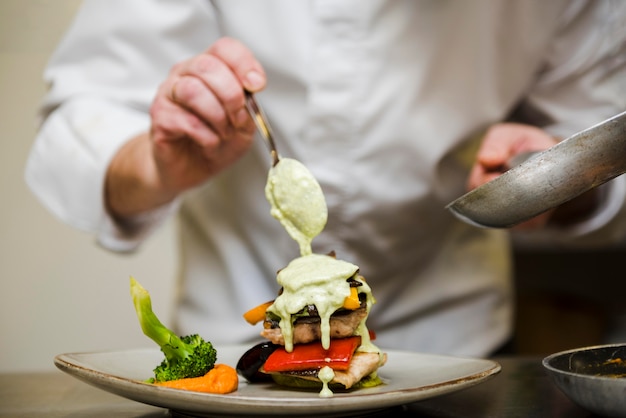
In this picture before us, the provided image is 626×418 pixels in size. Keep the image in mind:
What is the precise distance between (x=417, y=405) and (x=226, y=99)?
628 mm

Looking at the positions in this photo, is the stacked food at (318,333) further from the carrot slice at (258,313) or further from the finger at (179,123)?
the finger at (179,123)

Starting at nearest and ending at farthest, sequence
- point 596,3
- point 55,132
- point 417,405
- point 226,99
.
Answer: point 417,405 → point 226,99 → point 55,132 → point 596,3

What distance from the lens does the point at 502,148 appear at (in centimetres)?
156

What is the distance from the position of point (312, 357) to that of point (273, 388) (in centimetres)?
9

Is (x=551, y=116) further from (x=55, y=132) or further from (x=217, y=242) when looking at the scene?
(x=55, y=132)

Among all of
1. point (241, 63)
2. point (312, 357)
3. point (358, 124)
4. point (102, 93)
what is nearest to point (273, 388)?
point (312, 357)

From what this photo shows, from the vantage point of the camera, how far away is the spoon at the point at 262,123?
1.30m

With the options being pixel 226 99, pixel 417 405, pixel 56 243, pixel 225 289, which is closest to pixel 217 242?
pixel 225 289

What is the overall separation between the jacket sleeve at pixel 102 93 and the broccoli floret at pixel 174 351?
72cm

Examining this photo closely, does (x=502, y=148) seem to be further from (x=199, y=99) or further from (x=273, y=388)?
(x=273, y=388)

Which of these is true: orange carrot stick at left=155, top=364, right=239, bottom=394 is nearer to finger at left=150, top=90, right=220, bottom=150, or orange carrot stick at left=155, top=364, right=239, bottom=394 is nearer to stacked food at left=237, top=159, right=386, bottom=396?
stacked food at left=237, top=159, right=386, bottom=396

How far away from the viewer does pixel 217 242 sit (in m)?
1.84

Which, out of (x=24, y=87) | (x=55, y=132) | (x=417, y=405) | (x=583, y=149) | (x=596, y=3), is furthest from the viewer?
(x=24, y=87)

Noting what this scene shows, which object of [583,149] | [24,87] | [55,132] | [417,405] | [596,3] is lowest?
[417,405]
